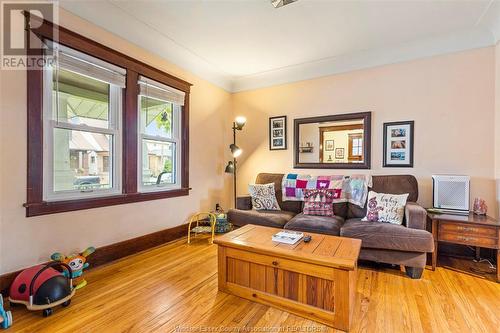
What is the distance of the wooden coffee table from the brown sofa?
0.56 meters

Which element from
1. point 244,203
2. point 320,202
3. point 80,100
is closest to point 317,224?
point 320,202

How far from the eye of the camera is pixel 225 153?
4.34 metres

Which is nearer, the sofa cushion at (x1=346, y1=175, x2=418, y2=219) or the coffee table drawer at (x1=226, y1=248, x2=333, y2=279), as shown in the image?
the coffee table drawer at (x1=226, y1=248, x2=333, y2=279)

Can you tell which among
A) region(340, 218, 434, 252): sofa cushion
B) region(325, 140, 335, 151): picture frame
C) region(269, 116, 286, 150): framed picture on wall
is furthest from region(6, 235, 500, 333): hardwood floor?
region(269, 116, 286, 150): framed picture on wall

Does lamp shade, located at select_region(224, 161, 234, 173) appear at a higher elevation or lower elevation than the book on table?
higher

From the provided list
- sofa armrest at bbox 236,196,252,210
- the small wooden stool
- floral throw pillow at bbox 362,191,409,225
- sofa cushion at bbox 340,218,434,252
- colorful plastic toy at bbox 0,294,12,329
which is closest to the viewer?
colorful plastic toy at bbox 0,294,12,329

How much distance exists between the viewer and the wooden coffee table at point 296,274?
154 centimetres

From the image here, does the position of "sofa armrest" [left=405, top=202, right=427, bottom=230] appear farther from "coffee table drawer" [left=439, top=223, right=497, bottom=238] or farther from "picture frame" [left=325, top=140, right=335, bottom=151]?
"picture frame" [left=325, top=140, right=335, bottom=151]

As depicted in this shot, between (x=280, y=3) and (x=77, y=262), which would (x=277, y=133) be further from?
(x=77, y=262)

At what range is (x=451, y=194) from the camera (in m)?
2.70

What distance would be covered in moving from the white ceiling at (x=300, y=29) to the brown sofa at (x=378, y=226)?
1719mm

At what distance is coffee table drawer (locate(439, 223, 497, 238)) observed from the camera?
7.20ft

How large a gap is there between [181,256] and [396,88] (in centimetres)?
348

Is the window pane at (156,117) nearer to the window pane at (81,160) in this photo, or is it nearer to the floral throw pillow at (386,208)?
the window pane at (81,160)
